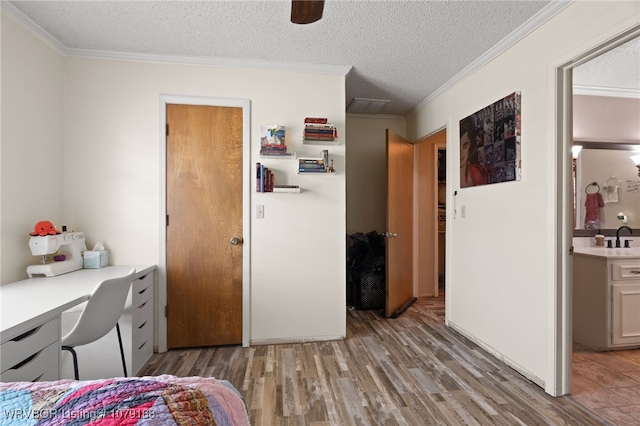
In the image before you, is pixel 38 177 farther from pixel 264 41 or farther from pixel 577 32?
pixel 577 32

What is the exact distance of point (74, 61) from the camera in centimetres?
247

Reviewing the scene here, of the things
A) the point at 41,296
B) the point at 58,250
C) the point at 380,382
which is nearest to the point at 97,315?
the point at 41,296

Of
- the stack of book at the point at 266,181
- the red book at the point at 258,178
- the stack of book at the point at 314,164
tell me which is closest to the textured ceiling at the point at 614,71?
the stack of book at the point at 314,164

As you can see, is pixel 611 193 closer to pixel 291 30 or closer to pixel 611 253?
pixel 611 253

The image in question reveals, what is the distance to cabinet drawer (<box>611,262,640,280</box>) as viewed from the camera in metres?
2.48

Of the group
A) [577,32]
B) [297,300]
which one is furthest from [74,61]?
[577,32]

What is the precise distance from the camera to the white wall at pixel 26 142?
1944 mm

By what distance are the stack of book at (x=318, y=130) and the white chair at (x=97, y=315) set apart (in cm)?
169

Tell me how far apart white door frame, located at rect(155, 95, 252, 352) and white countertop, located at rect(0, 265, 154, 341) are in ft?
1.07

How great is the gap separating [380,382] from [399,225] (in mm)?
1856

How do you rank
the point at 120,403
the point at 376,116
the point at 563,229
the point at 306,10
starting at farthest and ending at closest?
the point at 376,116 < the point at 563,229 < the point at 306,10 < the point at 120,403

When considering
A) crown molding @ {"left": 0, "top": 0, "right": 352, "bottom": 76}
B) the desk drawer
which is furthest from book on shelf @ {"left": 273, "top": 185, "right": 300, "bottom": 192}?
the desk drawer

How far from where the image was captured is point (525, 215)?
2.12m

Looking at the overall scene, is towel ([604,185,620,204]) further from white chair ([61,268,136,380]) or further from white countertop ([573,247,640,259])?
white chair ([61,268,136,380])
